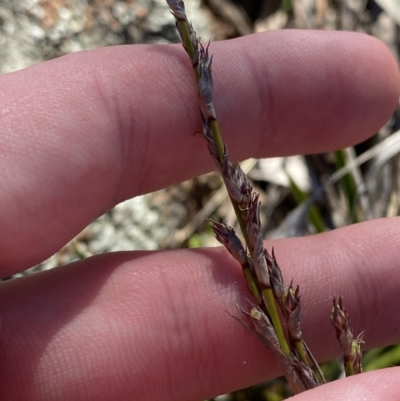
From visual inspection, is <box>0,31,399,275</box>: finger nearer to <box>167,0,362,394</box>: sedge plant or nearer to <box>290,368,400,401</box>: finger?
<box>167,0,362,394</box>: sedge plant

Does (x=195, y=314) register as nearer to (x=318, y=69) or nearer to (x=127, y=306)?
(x=127, y=306)

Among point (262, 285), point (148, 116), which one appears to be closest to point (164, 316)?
point (262, 285)

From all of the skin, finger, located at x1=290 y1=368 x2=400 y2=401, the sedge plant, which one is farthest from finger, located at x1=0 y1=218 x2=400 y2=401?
finger, located at x1=290 y1=368 x2=400 y2=401

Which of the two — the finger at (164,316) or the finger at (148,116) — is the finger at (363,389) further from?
the finger at (148,116)

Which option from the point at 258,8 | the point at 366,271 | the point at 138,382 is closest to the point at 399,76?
the point at 366,271

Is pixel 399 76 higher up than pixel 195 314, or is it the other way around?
pixel 399 76

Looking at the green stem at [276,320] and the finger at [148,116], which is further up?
the finger at [148,116]

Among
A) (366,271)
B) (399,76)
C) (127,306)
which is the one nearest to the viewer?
(127,306)

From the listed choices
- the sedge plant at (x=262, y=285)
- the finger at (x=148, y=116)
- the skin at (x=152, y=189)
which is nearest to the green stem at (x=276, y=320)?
the sedge plant at (x=262, y=285)
